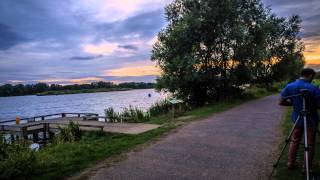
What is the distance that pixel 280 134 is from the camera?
10.8 meters

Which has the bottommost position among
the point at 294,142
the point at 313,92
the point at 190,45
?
the point at 294,142

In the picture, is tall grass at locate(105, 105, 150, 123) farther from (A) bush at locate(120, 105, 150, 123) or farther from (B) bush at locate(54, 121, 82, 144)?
(B) bush at locate(54, 121, 82, 144)

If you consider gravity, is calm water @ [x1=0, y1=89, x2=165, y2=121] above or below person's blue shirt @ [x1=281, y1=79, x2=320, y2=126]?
below

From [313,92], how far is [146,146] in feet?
17.6

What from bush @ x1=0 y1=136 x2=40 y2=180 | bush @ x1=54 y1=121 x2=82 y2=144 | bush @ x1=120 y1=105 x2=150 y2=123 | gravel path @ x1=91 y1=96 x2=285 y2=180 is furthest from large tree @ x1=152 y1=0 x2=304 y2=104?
bush @ x1=0 y1=136 x2=40 y2=180

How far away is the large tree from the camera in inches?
1005

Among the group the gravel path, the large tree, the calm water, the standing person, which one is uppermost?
the large tree

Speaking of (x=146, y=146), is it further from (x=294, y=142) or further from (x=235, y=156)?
(x=294, y=142)

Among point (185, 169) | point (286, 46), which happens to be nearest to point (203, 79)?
point (185, 169)

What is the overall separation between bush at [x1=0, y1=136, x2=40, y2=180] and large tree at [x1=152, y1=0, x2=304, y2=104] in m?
18.0

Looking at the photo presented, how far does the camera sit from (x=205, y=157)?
7887mm

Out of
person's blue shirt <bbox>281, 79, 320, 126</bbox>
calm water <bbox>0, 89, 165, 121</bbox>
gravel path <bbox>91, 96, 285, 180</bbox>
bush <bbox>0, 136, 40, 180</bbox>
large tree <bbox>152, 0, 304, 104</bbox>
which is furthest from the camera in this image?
calm water <bbox>0, 89, 165, 121</bbox>

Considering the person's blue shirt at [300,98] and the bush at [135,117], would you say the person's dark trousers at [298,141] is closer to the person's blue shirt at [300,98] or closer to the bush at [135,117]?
the person's blue shirt at [300,98]

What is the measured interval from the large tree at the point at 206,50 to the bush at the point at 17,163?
17992mm
